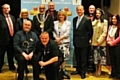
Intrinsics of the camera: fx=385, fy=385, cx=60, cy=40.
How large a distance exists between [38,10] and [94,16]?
115cm

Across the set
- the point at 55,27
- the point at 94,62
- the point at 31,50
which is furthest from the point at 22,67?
the point at 94,62

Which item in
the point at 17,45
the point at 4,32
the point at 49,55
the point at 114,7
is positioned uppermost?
the point at 114,7

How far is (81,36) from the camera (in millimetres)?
7137

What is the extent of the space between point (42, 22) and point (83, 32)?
30.7 inches

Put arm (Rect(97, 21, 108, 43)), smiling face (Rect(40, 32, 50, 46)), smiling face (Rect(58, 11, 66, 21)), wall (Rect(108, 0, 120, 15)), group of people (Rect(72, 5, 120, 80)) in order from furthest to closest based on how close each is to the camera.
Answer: wall (Rect(108, 0, 120, 15)) → arm (Rect(97, 21, 108, 43)) → group of people (Rect(72, 5, 120, 80)) → smiling face (Rect(58, 11, 66, 21)) → smiling face (Rect(40, 32, 50, 46))

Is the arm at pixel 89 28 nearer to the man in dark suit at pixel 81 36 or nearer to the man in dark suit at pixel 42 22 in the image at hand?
the man in dark suit at pixel 81 36

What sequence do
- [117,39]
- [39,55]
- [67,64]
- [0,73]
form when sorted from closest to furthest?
[39,55] < [117,39] < [0,73] < [67,64]

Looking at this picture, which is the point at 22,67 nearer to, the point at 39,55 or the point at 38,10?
the point at 39,55

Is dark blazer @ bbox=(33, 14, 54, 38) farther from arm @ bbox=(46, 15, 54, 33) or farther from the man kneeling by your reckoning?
the man kneeling

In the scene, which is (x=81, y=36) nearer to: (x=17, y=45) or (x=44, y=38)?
(x=44, y=38)

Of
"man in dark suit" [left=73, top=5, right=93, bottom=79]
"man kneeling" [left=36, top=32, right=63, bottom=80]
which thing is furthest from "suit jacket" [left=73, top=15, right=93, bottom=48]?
"man kneeling" [left=36, top=32, right=63, bottom=80]

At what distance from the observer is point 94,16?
23.8 feet

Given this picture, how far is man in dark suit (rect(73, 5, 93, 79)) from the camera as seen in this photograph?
23.2 feet

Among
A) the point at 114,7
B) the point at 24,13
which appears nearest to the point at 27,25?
the point at 24,13
